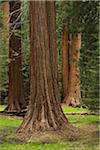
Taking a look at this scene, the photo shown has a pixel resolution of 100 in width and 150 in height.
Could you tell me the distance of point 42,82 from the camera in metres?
13.0

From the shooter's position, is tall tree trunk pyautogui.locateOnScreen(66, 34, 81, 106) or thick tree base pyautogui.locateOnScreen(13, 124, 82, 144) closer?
thick tree base pyautogui.locateOnScreen(13, 124, 82, 144)

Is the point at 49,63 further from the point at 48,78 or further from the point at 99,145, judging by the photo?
the point at 99,145

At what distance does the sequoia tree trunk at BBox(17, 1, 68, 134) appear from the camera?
12883mm

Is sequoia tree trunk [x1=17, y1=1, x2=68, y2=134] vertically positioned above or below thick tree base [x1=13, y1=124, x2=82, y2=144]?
above

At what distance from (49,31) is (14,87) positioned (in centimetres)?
751

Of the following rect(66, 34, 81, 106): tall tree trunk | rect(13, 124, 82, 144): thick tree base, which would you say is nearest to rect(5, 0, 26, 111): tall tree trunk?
rect(66, 34, 81, 106): tall tree trunk

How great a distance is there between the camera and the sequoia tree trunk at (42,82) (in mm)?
12883

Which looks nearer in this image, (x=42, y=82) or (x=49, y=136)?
(x=49, y=136)

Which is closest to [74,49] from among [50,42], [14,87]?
[14,87]

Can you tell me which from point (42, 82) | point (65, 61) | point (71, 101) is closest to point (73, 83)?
point (71, 101)

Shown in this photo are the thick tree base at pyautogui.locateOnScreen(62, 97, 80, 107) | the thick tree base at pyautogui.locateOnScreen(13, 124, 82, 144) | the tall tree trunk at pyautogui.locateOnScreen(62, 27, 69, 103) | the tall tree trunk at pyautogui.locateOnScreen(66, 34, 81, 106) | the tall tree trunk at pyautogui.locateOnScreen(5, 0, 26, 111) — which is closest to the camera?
the thick tree base at pyautogui.locateOnScreen(13, 124, 82, 144)

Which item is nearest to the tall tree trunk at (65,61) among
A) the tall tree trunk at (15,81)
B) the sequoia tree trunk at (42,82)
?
the tall tree trunk at (15,81)

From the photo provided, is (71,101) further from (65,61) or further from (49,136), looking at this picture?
(49,136)

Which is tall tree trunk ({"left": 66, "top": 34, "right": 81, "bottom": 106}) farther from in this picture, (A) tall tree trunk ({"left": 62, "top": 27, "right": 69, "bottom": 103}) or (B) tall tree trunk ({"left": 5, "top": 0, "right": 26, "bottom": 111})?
(B) tall tree trunk ({"left": 5, "top": 0, "right": 26, "bottom": 111})
